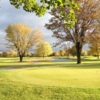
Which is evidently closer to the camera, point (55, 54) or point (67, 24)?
point (67, 24)

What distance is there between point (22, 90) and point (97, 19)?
91.8ft

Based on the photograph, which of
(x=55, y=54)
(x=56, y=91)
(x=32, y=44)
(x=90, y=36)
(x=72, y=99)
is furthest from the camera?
(x=55, y=54)

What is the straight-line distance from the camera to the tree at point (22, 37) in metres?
60.2

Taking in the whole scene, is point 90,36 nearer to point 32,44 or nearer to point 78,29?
point 78,29

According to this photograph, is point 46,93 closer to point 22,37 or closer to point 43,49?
point 22,37

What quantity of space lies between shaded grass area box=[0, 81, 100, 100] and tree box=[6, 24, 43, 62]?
4812cm

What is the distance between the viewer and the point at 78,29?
1521 inches

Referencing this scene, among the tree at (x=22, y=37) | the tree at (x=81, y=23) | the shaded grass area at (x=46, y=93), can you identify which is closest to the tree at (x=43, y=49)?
the tree at (x=22, y=37)

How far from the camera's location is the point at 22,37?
61.8 meters

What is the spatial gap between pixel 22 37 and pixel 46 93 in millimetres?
50866

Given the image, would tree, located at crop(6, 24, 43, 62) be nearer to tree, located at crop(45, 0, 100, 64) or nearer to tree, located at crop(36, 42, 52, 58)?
tree, located at crop(45, 0, 100, 64)

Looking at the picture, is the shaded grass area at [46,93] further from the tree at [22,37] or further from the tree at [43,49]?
the tree at [43,49]

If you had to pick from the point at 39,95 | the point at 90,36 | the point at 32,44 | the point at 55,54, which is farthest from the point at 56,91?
the point at 55,54

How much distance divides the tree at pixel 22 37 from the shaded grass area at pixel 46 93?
4812cm
